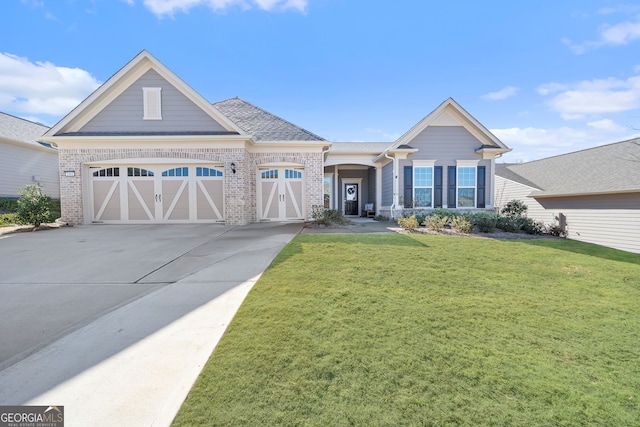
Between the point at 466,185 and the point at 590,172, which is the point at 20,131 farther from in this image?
the point at 590,172

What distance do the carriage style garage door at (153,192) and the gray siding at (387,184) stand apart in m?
8.37

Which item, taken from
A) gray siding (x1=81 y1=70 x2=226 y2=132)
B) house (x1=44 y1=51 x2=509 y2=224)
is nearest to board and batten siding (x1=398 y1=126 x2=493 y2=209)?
house (x1=44 y1=51 x2=509 y2=224)

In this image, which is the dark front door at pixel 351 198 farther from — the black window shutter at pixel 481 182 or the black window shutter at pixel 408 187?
the black window shutter at pixel 481 182

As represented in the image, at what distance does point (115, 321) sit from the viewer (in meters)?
3.58

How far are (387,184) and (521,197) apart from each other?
8.85 metres

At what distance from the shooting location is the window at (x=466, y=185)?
47.3ft

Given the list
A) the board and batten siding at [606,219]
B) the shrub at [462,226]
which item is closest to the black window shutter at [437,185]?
the shrub at [462,226]

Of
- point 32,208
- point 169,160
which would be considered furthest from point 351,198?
point 32,208

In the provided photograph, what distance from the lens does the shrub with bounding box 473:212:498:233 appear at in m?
10.6

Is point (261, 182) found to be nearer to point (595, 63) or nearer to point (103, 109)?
point (103, 109)

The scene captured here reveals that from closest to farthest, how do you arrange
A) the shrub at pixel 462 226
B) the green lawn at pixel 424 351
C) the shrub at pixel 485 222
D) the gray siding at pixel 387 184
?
the green lawn at pixel 424 351 < the shrub at pixel 462 226 < the shrub at pixel 485 222 < the gray siding at pixel 387 184

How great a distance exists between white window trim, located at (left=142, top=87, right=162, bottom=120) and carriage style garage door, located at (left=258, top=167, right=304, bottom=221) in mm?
4928

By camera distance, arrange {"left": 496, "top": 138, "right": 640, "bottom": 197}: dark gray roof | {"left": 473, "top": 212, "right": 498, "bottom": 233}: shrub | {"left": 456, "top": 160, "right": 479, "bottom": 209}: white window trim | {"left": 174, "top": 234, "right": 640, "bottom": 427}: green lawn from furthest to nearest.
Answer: {"left": 456, "top": 160, "right": 479, "bottom": 209}: white window trim < {"left": 496, "top": 138, "right": 640, "bottom": 197}: dark gray roof < {"left": 473, "top": 212, "right": 498, "bottom": 233}: shrub < {"left": 174, "top": 234, "right": 640, "bottom": 427}: green lawn

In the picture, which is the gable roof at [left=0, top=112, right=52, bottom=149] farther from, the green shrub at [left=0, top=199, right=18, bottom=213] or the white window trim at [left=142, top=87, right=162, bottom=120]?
the white window trim at [left=142, top=87, right=162, bottom=120]
